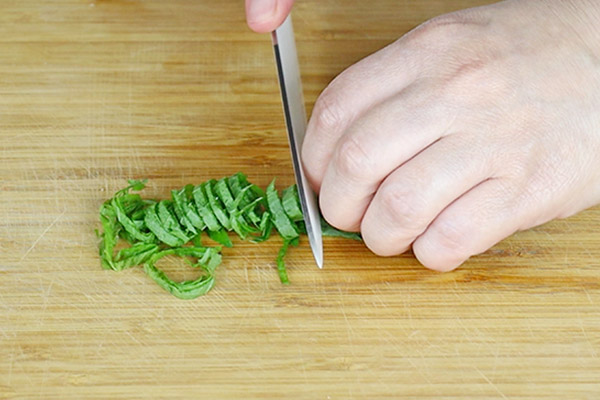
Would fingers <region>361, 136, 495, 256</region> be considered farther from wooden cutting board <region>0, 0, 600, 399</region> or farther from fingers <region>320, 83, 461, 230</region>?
wooden cutting board <region>0, 0, 600, 399</region>

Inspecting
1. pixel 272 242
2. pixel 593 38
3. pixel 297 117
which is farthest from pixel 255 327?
pixel 593 38

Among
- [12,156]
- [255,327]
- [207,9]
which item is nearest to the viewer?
[255,327]

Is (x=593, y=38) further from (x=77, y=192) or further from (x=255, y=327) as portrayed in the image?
(x=77, y=192)

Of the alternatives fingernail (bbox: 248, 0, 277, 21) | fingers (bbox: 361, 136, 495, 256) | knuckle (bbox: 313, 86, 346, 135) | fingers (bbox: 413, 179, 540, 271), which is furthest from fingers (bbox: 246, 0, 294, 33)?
fingers (bbox: 413, 179, 540, 271)

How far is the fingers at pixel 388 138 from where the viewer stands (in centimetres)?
141

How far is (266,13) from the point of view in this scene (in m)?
1.40

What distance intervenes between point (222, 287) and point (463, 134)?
21.2 inches

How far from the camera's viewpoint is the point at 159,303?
59.8 inches

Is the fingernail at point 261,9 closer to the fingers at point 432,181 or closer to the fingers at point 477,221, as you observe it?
the fingers at point 432,181

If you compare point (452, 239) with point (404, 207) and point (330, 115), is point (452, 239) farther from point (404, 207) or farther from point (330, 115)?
point (330, 115)

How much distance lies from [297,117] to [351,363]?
499 millimetres

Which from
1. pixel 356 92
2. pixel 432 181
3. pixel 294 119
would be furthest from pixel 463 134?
pixel 294 119

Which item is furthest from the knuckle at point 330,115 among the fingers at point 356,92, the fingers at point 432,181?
the fingers at point 432,181

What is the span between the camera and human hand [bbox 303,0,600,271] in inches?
55.7
